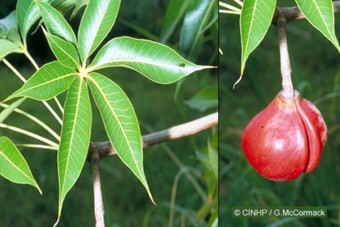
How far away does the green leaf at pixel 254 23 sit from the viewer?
2.34 feet

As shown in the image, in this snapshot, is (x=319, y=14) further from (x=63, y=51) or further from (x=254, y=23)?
(x=63, y=51)

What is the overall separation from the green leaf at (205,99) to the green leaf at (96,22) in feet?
1.86

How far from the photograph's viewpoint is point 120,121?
2.48 feet

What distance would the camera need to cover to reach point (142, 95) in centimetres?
277

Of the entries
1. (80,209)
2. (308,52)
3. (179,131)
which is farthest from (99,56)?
(308,52)

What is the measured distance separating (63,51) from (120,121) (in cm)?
9

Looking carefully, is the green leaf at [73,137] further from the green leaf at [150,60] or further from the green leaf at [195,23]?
the green leaf at [195,23]

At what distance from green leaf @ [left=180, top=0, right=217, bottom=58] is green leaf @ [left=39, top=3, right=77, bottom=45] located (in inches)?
10.9

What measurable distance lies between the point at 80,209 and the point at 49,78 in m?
1.49

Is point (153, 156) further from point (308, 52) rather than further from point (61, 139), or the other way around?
point (61, 139)

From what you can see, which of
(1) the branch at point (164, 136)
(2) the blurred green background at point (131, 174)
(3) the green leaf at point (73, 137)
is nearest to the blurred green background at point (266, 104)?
(2) the blurred green background at point (131, 174)

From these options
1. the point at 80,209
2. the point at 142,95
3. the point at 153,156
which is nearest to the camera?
the point at 80,209

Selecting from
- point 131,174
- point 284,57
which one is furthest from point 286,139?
point 131,174

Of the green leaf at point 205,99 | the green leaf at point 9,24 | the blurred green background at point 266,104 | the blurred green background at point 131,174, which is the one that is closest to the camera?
the green leaf at point 9,24
